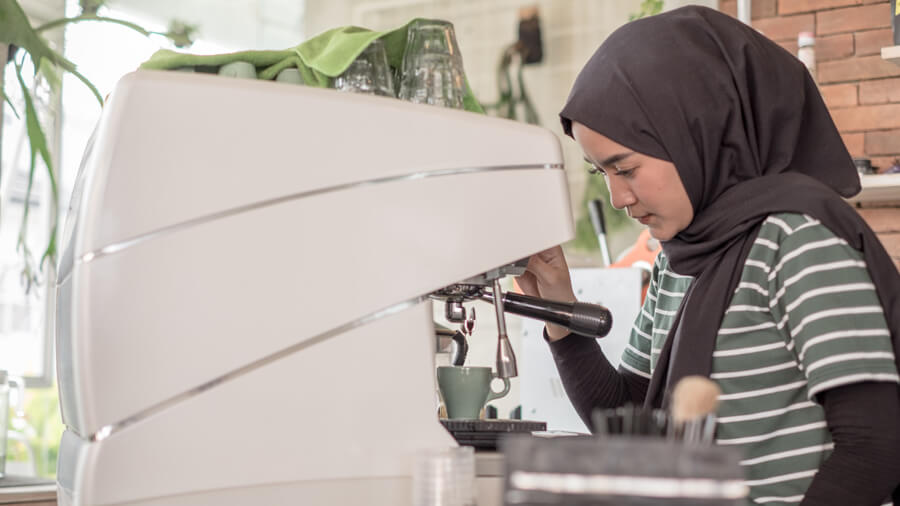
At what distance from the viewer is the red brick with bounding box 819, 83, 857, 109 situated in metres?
2.57

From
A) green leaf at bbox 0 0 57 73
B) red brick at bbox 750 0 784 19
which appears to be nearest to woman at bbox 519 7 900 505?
green leaf at bbox 0 0 57 73

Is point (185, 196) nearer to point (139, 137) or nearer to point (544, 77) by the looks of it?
point (139, 137)

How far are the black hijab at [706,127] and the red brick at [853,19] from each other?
1660 millimetres

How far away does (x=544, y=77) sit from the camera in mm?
3564

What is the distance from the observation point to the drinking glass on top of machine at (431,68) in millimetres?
1083

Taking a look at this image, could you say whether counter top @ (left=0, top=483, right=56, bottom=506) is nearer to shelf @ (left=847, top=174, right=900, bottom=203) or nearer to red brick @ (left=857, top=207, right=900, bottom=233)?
shelf @ (left=847, top=174, right=900, bottom=203)

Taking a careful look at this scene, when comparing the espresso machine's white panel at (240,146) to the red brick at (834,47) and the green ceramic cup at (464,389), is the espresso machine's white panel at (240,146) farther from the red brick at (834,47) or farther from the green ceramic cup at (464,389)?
the red brick at (834,47)

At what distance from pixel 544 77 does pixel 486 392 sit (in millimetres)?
2654

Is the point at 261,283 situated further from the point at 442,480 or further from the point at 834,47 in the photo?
the point at 834,47

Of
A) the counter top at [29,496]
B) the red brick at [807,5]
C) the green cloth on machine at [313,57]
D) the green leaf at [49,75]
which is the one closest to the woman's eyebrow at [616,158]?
the green cloth on machine at [313,57]

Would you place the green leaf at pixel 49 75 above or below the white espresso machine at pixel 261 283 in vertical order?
above

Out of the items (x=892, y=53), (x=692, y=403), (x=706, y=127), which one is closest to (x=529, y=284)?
(x=706, y=127)

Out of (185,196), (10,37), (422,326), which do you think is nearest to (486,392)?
(422,326)

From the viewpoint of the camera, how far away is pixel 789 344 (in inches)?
38.9
